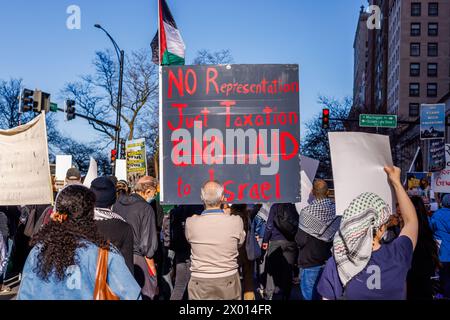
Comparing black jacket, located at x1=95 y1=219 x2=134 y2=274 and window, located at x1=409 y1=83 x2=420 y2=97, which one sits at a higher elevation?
window, located at x1=409 y1=83 x2=420 y2=97

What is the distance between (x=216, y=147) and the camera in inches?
242

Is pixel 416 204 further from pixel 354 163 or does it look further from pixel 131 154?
pixel 131 154

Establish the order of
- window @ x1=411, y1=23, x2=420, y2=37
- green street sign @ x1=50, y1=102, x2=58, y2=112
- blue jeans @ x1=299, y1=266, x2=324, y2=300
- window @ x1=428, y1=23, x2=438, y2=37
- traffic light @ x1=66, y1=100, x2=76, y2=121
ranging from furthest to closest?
window @ x1=411, y1=23, x2=420, y2=37, window @ x1=428, y1=23, x2=438, y2=37, traffic light @ x1=66, y1=100, x2=76, y2=121, green street sign @ x1=50, y1=102, x2=58, y2=112, blue jeans @ x1=299, y1=266, x2=324, y2=300

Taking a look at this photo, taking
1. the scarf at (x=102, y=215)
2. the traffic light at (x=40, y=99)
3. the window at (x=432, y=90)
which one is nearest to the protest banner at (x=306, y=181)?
A: the scarf at (x=102, y=215)

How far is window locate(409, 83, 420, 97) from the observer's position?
83537mm

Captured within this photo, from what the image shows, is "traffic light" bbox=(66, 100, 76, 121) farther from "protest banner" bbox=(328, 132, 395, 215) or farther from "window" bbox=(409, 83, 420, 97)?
"window" bbox=(409, 83, 420, 97)

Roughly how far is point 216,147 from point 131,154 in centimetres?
1056

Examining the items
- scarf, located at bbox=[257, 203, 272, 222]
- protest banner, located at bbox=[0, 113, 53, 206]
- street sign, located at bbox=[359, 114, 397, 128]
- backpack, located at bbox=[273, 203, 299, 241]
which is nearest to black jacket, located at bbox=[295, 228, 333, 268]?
backpack, located at bbox=[273, 203, 299, 241]

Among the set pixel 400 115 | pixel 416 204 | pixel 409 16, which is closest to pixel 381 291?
pixel 416 204

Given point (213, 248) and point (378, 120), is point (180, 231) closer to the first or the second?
point (213, 248)

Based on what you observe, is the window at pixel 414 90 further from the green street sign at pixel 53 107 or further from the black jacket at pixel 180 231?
the black jacket at pixel 180 231

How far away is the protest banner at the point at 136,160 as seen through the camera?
15.7 m

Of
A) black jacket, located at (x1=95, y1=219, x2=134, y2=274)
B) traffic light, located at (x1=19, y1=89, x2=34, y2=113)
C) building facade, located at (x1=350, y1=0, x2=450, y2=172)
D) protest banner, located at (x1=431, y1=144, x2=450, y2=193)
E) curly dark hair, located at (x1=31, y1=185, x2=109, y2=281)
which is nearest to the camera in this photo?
curly dark hair, located at (x1=31, y1=185, x2=109, y2=281)

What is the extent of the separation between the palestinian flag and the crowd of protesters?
62.3 inches
